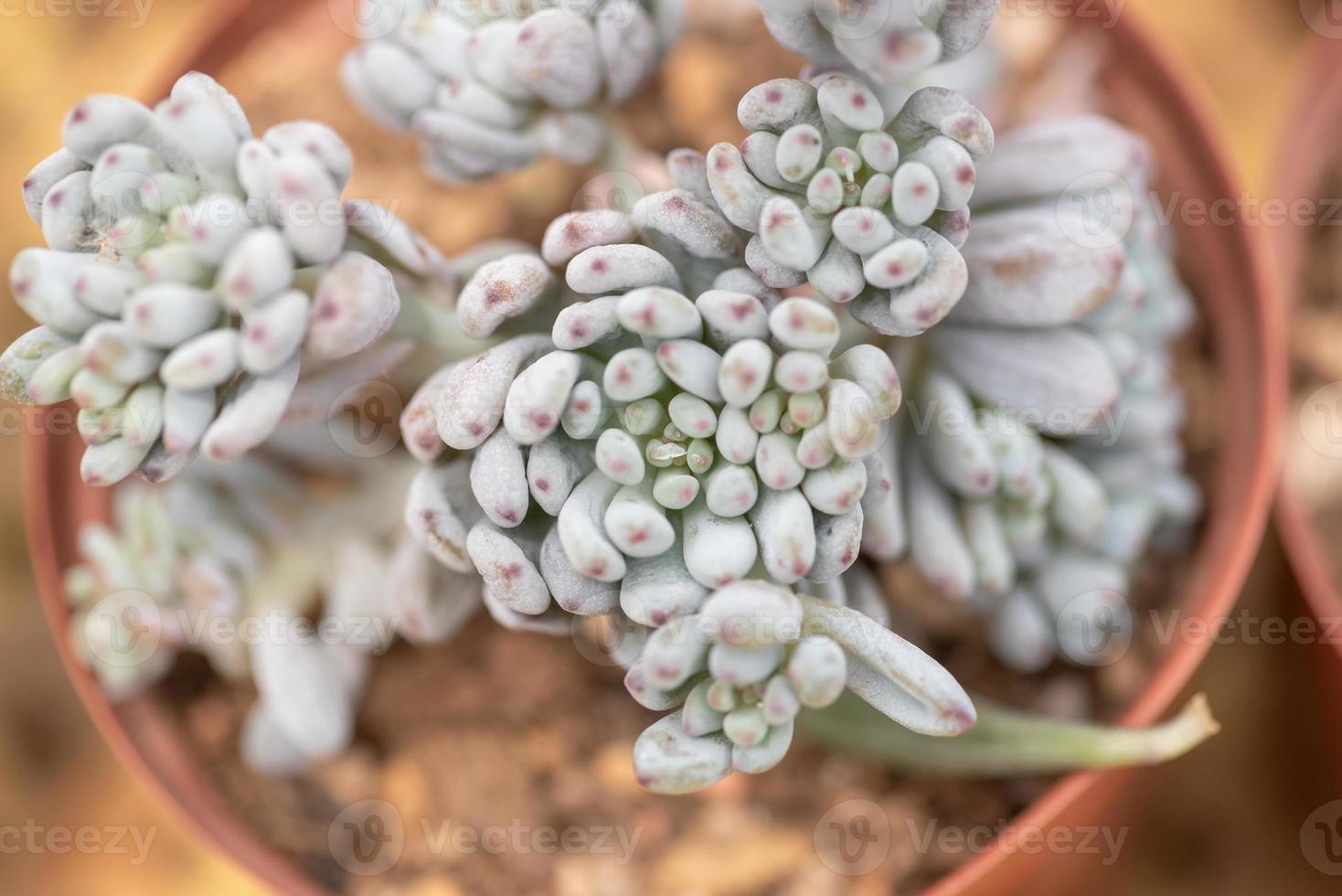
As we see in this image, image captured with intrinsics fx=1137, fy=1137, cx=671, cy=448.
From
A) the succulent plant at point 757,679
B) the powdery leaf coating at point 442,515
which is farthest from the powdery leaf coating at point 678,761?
the powdery leaf coating at point 442,515

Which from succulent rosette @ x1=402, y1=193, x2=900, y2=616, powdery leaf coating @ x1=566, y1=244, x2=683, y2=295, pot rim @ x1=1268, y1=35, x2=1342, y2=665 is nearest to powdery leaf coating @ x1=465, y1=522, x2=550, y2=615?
succulent rosette @ x1=402, y1=193, x2=900, y2=616

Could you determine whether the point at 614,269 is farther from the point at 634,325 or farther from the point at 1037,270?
the point at 1037,270

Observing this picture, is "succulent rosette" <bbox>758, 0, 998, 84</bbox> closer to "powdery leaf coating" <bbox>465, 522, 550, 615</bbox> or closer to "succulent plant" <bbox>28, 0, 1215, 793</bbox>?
"succulent plant" <bbox>28, 0, 1215, 793</bbox>

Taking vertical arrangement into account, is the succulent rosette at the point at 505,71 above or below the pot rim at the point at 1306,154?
above

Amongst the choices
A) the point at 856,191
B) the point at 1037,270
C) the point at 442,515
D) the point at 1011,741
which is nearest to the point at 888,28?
the point at 856,191

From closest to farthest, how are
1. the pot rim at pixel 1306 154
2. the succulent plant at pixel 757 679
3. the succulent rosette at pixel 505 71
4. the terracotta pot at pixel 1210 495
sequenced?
the succulent plant at pixel 757 679
the succulent rosette at pixel 505 71
the terracotta pot at pixel 1210 495
the pot rim at pixel 1306 154

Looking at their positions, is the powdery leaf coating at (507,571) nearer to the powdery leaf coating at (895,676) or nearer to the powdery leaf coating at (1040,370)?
the powdery leaf coating at (895,676)
